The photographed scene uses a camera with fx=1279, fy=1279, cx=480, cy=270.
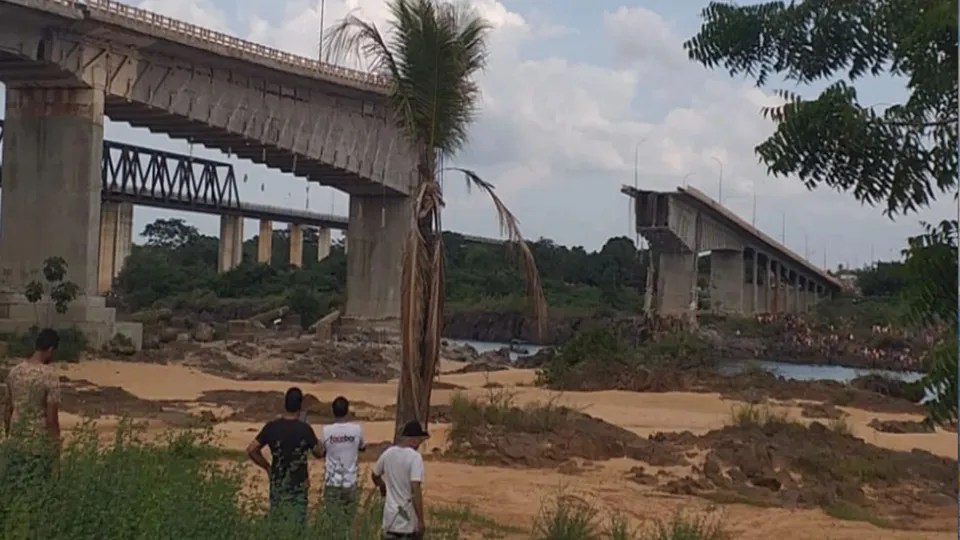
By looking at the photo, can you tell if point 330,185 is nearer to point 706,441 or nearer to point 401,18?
point 706,441

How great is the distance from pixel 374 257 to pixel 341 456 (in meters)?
56.6

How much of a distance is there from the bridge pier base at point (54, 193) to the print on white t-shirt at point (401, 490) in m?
34.5

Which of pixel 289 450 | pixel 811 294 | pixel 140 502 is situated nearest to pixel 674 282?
pixel 811 294

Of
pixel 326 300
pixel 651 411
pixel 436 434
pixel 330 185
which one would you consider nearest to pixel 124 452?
pixel 436 434

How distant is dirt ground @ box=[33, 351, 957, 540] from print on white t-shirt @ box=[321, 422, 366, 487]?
3338 millimetres

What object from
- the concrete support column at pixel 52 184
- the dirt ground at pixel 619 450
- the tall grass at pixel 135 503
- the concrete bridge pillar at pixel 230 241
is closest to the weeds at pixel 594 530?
the dirt ground at pixel 619 450

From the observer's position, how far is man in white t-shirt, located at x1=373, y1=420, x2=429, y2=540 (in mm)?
9812

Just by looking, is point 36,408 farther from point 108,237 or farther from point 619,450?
point 108,237

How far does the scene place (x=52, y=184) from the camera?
43.3 meters

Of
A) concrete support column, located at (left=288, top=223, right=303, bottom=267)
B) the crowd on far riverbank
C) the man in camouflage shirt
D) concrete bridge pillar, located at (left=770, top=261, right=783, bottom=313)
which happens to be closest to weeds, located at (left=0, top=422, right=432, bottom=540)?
the man in camouflage shirt

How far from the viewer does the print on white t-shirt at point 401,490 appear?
9.81 meters

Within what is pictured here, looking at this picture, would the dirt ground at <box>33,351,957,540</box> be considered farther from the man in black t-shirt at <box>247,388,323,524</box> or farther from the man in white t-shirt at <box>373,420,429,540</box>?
the man in white t-shirt at <box>373,420,429,540</box>

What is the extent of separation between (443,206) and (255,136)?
3801cm

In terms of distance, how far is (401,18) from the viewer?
55.4ft
